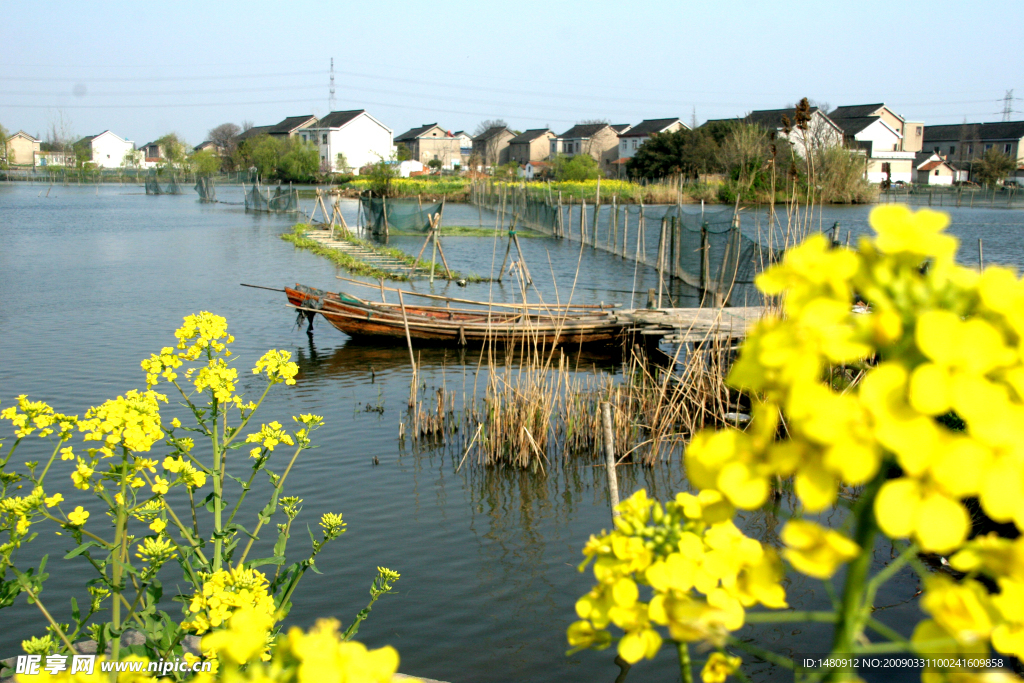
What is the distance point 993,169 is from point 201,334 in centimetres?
7363

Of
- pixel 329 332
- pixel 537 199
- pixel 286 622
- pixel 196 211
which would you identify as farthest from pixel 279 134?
pixel 286 622

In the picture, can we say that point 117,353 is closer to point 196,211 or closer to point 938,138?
point 196,211

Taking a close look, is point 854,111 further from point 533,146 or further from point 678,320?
point 678,320

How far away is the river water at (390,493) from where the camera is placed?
5344mm

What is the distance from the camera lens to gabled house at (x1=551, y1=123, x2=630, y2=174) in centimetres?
8288

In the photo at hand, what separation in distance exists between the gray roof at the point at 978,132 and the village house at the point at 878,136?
8644mm

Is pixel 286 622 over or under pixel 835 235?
under

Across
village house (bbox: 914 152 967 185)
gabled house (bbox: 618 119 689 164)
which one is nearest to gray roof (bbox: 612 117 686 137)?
gabled house (bbox: 618 119 689 164)

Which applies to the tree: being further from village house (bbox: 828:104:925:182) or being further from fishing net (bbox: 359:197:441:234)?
fishing net (bbox: 359:197:441:234)

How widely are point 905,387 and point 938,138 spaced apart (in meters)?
92.3

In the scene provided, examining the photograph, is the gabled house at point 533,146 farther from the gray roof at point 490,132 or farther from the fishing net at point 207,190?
the fishing net at point 207,190

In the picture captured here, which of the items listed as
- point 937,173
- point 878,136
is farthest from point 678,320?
point 937,173

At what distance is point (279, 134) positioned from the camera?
94.4 m

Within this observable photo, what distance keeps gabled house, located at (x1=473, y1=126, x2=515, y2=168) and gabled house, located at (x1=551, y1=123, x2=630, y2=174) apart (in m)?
7.05
